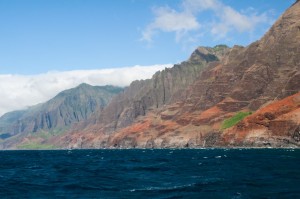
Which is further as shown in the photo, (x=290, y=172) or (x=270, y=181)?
(x=290, y=172)

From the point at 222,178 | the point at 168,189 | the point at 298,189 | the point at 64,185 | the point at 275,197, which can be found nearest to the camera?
the point at 275,197

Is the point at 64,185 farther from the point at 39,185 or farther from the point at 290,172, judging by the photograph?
the point at 290,172

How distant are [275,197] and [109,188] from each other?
19415 millimetres

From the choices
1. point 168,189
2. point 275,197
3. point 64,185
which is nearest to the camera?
point 275,197

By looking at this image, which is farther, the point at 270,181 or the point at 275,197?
the point at 270,181

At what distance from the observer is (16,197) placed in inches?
1767

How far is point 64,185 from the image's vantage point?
53.5m

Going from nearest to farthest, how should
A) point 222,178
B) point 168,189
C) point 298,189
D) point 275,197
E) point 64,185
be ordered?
point 275,197 < point 298,189 < point 168,189 < point 64,185 < point 222,178

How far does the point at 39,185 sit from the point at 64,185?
346cm

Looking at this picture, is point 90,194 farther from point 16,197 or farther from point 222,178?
point 222,178

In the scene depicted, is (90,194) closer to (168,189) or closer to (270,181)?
(168,189)

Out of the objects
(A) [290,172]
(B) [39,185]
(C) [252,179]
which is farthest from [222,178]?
(B) [39,185]

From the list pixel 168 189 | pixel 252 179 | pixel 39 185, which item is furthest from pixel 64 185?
pixel 252 179

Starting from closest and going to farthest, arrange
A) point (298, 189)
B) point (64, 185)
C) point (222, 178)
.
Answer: point (298, 189) → point (64, 185) → point (222, 178)
